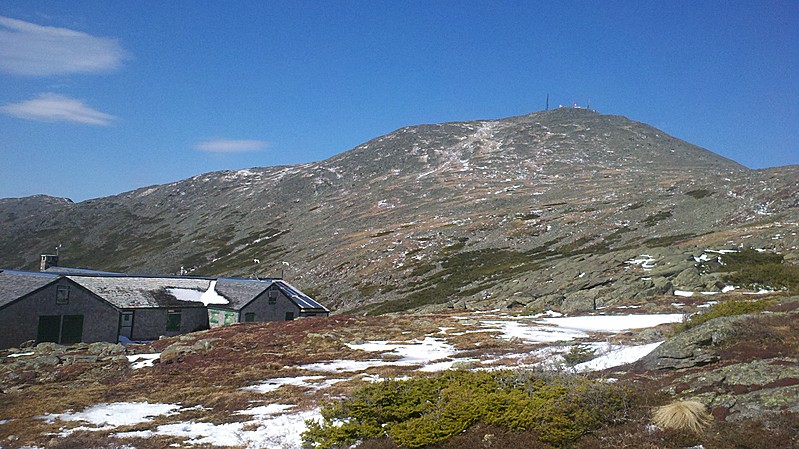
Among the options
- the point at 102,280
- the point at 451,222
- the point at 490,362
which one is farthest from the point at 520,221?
the point at 490,362

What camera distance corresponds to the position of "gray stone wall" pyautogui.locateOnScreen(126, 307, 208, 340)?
46156mm

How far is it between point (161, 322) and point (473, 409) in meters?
43.8

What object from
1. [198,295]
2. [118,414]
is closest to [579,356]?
[118,414]

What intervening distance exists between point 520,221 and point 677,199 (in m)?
34.0

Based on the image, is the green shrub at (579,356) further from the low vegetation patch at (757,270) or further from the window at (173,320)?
the window at (173,320)

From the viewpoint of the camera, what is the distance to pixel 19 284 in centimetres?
4153

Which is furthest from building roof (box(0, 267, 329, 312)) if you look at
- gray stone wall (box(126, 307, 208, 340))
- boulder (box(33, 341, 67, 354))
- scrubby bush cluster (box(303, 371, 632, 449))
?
scrubby bush cluster (box(303, 371, 632, 449))

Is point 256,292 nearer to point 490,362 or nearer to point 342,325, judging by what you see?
point 342,325

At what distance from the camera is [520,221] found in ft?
366

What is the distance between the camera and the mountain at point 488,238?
190 ft

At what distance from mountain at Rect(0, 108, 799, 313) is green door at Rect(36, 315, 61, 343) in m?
39.6

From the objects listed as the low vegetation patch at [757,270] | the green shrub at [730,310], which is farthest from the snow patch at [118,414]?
the low vegetation patch at [757,270]

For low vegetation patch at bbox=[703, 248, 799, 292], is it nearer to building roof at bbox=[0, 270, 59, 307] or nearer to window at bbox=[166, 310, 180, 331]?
window at bbox=[166, 310, 180, 331]

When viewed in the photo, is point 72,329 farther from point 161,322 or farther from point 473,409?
point 473,409
